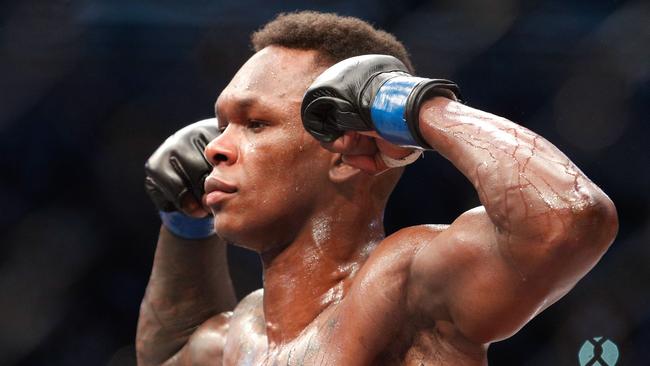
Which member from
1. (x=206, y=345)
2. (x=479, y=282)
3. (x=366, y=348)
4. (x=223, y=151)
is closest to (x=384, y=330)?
(x=366, y=348)

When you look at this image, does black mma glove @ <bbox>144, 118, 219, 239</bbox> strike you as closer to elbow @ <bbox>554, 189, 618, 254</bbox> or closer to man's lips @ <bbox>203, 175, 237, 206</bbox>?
man's lips @ <bbox>203, 175, 237, 206</bbox>

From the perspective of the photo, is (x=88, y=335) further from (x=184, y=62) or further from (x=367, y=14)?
(x=367, y=14)

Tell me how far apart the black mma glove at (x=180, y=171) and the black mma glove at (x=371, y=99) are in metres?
0.55

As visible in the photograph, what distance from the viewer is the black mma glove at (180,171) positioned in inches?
75.1

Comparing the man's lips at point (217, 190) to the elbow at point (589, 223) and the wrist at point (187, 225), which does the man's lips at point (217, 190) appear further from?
the elbow at point (589, 223)

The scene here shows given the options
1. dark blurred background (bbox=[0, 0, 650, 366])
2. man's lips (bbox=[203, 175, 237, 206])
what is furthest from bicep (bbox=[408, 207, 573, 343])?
dark blurred background (bbox=[0, 0, 650, 366])

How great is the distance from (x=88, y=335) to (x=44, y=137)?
0.52 metres

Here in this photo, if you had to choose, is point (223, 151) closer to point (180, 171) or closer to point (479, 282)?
point (180, 171)

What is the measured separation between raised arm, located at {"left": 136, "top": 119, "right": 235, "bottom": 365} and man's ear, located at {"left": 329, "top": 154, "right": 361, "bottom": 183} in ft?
1.31

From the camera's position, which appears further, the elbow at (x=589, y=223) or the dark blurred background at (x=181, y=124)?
the dark blurred background at (x=181, y=124)

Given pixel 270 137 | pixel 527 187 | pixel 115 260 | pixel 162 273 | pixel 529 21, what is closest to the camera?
pixel 527 187

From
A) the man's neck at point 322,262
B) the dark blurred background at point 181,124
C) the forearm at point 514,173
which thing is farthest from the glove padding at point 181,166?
the forearm at point 514,173

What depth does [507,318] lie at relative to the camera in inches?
48.8

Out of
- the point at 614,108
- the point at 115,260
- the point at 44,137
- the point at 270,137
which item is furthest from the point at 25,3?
the point at 614,108
